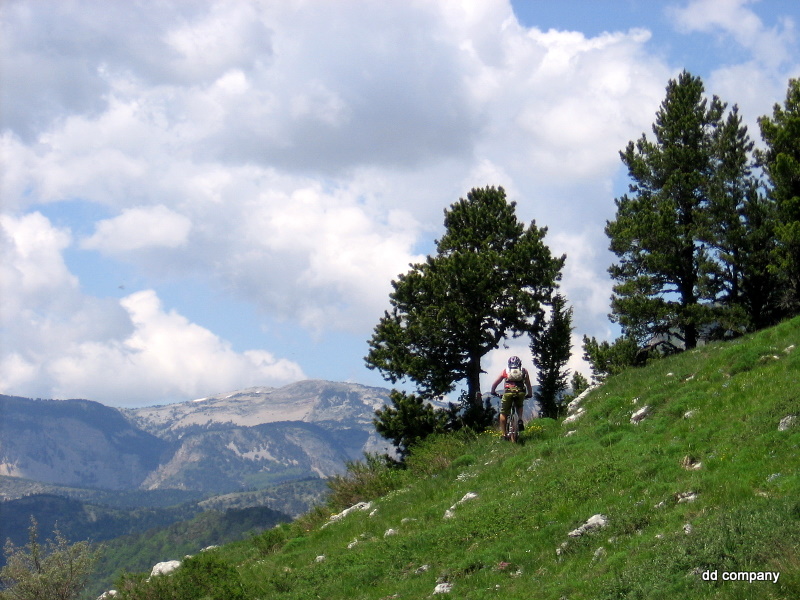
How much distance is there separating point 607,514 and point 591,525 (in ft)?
1.32

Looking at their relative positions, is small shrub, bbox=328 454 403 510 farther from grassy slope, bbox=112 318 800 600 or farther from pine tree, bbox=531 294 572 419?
pine tree, bbox=531 294 572 419

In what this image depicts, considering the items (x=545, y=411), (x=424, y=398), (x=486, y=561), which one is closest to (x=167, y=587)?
(x=486, y=561)

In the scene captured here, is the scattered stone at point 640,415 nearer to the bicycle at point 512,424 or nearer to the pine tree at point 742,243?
the bicycle at point 512,424

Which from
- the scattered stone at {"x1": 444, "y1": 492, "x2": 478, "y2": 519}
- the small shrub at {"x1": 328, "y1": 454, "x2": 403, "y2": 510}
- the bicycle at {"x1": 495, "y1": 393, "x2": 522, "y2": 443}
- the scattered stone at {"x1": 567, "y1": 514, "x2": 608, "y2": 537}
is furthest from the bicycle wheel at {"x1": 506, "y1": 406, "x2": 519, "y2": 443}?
the scattered stone at {"x1": 567, "y1": 514, "x2": 608, "y2": 537}

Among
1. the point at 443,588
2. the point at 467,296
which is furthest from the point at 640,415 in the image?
the point at 467,296

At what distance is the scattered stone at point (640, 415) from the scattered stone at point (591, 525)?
6262 mm

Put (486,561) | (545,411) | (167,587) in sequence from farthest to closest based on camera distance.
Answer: (545,411)
(167,587)
(486,561)

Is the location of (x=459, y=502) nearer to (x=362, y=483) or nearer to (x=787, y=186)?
(x=362, y=483)

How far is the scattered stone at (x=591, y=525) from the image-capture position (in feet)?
40.2


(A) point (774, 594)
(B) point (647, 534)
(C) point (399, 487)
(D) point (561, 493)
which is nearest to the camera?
(A) point (774, 594)

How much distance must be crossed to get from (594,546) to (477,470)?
8.66 metres

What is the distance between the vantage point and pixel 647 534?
36.4 ft

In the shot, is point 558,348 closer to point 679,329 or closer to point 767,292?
point 679,329

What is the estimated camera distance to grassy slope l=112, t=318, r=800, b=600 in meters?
9.52
